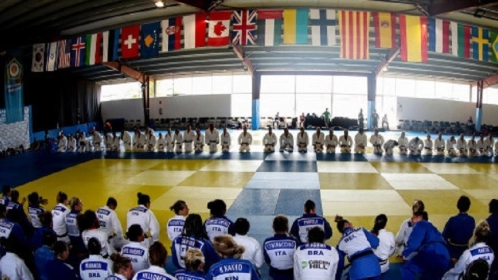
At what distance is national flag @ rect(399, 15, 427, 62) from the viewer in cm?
Result: 1524

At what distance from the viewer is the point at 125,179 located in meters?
13.8

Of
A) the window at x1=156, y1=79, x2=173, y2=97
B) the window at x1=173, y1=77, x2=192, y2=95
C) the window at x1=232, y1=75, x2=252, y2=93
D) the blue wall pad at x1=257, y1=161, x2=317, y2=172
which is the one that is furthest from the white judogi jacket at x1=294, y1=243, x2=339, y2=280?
the window at x1=156, y1=79, x2=173, y2=97

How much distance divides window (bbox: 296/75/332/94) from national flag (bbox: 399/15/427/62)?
64.9ft

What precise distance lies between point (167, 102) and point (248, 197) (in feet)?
86.9

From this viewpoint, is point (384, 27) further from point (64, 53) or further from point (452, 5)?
point (64, 53)

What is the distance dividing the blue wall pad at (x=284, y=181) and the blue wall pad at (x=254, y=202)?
2.04ft

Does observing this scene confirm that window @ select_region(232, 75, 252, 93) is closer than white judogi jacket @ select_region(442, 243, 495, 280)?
No

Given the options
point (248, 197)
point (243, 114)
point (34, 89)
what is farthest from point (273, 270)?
point (243, 114)

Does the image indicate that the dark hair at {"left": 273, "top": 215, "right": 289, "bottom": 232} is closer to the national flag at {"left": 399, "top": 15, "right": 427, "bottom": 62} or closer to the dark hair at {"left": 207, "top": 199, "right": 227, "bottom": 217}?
the dark hair at {"left": 207, "top": 199, "right": 227, "bottom": 217}

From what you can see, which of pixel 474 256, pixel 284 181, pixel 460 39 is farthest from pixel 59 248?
pixel 460 39

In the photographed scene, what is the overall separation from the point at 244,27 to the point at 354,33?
4.27m

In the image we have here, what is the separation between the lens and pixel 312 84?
1396 inches

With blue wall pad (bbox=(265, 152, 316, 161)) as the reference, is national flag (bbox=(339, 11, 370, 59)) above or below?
above

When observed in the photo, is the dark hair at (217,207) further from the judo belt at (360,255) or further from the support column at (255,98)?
the support column at (255,98)
